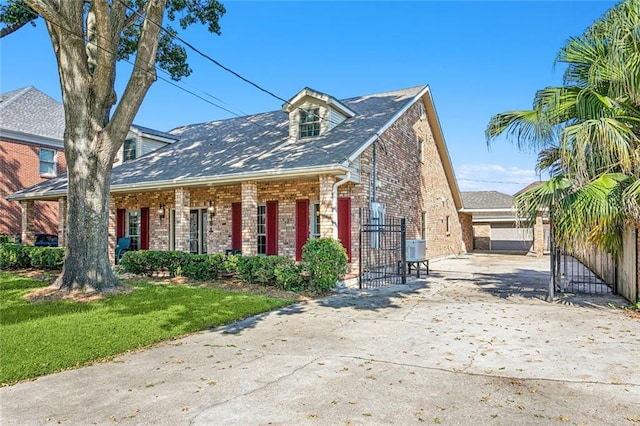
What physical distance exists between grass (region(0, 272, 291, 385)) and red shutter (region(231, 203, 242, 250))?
15.1 feet

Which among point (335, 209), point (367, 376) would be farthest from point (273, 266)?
point (367, 376)

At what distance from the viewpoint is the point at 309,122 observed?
45.5 ft

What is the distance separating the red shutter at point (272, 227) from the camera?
13.8 meters

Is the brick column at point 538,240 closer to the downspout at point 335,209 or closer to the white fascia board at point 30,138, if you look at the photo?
the downspout at point 335,209

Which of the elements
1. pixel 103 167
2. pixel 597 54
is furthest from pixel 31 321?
pixel 597 54

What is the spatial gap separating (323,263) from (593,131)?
597 cm

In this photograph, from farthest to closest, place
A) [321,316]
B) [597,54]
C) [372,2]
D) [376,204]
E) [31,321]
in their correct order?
1. [376,204]
2. [372,2]
3. [597,54]
4. [321,316]
5. [31,321]

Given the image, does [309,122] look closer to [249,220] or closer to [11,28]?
[249,220]

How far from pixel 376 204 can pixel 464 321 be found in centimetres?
578

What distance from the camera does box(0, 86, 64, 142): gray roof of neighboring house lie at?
72.7ft

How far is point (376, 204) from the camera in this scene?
40.9 feet

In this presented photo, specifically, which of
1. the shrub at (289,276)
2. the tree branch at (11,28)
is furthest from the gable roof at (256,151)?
the tree branch at (11,28)

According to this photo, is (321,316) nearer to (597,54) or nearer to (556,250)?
(556,250)

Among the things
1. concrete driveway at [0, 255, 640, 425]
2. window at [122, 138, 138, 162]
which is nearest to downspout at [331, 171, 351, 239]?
concrete driveway at [0, 255, 640, 425]
